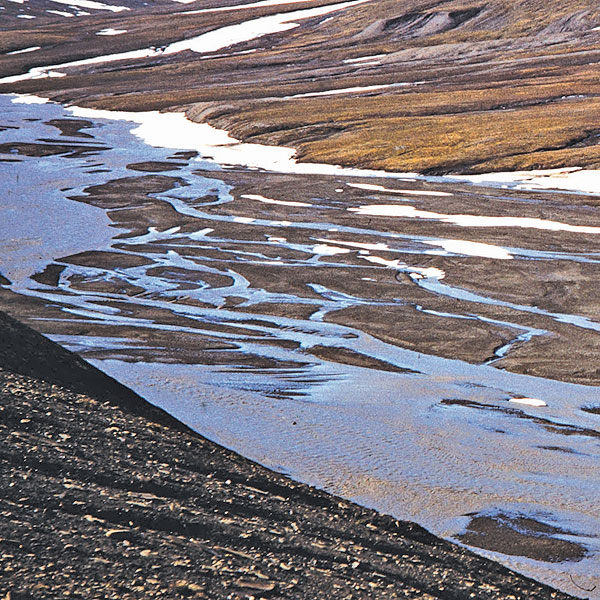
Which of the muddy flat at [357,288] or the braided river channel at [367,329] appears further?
the muddy flat at [357,288]

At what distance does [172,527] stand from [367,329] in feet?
31.4

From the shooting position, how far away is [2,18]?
173 meters

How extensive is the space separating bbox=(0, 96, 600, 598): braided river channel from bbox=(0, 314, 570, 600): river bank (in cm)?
73

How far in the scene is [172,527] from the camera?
9.88 meters

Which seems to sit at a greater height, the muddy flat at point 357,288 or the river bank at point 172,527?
the river bank at point 172,527

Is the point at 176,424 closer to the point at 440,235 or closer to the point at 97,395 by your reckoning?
the point at 97,395

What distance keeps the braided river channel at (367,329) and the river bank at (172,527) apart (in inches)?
28.7

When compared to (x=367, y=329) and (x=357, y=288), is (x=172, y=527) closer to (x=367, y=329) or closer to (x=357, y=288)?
(x=367, y=329)

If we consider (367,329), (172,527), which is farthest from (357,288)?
(172,527)

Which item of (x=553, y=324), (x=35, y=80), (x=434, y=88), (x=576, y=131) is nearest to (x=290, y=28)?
(x=35, y=80)

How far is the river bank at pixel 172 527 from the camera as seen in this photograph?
870 cm

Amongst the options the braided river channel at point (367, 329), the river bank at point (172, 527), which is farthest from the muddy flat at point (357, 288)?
the river bank at point (172, 527)

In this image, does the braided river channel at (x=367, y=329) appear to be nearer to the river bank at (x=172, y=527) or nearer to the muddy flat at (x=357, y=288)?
the muddy flat at (x=357, y=288)

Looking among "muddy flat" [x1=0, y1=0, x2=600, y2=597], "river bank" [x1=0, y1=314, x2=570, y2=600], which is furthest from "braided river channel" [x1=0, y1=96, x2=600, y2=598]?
"river bank" [x1=0, y1=314, x2=570, y2=600]
